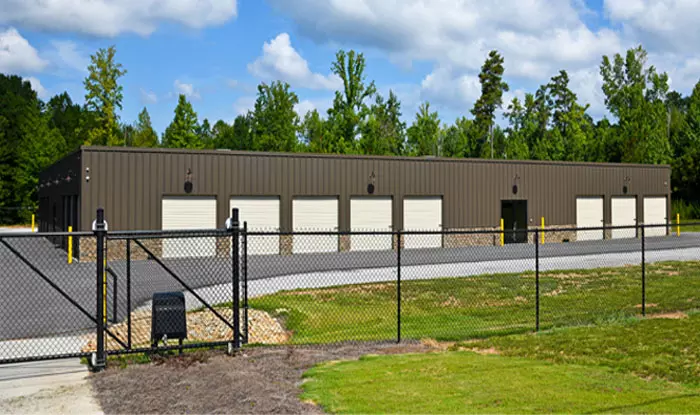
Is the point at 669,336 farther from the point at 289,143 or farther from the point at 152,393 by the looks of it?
the point at 289,143

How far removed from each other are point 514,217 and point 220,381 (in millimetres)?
32163

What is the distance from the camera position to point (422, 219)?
34.8 meters

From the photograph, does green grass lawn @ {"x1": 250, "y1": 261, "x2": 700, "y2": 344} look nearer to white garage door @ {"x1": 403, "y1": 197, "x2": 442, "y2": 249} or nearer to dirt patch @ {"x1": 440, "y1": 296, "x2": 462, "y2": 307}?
dirt patch @ {"x1": 440, "y1": 296, "x2": 462, "y2": 307}

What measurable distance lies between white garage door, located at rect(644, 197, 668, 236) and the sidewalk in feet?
132

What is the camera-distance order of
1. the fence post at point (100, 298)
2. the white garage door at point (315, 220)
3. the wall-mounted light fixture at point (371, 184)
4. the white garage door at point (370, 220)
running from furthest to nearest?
the wall-mounted light fixture at point (371, 184), the white garage door at point (370, 220), the white garage door at point (315, 220), the fence post at point (100, 298)

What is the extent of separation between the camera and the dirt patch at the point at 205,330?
11922mm

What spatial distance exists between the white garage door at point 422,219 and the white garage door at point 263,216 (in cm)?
709

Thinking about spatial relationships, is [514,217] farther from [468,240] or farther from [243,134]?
[243,134]

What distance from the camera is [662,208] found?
4425 cm

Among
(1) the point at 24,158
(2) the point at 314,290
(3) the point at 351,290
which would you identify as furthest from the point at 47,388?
(1) the point at 24,158

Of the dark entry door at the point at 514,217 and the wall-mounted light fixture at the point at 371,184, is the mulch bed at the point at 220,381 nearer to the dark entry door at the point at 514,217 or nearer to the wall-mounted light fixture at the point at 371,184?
the wall-mounted light fixture at the point at 371,184

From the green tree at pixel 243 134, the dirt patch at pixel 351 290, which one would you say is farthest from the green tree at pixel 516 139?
the dirt patch at pixel 351 290

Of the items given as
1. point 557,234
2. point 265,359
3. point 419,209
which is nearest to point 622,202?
point 557,234

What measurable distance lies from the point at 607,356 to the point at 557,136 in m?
71.0
